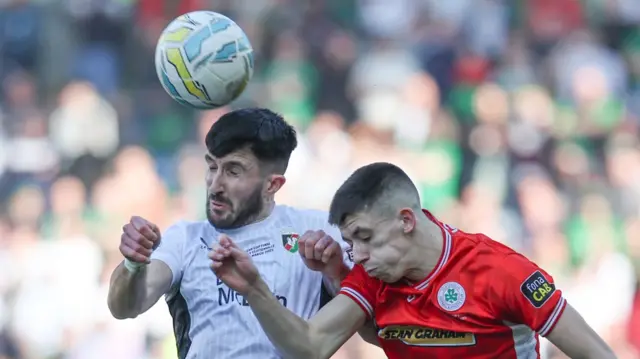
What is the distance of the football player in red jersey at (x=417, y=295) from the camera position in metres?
5.03

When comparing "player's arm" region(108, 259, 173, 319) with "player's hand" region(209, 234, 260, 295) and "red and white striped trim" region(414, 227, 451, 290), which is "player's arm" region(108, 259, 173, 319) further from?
"red and white striped trim" region(414, 227, 451, 290)

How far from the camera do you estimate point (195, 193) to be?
38.4ft

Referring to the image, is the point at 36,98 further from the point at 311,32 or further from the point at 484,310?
the point at 484,310

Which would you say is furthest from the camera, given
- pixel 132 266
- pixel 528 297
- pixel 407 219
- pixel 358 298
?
pixel 358 298

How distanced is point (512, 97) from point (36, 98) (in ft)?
16.5

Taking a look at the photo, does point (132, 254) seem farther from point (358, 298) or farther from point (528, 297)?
point (528, 297)

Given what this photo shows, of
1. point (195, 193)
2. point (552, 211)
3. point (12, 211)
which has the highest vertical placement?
point (552, 211)

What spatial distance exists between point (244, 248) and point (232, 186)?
30 cm

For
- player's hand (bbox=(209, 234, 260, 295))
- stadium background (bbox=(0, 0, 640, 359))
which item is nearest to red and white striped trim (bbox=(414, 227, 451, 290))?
player's hand (bbox=(209, 234, 260, 295))

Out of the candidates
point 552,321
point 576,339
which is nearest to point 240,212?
Result: point 552,321

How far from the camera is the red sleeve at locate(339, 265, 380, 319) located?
210 inches

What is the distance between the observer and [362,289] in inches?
210

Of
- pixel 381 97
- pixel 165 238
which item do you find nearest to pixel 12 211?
pixel 381 97

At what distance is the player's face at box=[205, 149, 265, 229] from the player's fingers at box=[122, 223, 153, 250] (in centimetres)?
62
